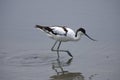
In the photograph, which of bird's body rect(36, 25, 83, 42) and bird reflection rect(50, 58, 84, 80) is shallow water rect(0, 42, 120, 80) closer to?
bird reflection rect(50, 58, 84, 80)

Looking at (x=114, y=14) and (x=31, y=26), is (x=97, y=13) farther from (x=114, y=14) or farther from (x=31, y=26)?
(x=31, y=26)

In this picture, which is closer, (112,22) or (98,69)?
(98,69)

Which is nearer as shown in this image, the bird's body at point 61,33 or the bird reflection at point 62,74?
the bird reflection at point 62,74

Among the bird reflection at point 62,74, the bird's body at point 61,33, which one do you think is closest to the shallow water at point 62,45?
the bird reflection at point 62,74

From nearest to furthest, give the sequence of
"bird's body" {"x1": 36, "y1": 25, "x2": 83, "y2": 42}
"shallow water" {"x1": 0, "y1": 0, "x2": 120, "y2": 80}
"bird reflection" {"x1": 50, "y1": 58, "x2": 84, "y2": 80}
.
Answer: "bird reflection" {"x1": 50, "y1": 58, "x2": 84, "y2": 80}, "shallow water" {"x1": 0, "y1": 0, "x2": 120, "y2": 80}, "bird's body" {"x1": 36, "y1": 25, "x2": 83, "y2": 42}

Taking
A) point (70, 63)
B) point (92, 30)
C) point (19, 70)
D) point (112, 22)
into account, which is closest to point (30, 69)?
point (19, 70)

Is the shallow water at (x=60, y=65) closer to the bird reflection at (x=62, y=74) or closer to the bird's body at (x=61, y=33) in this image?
the bird reflection at (x=62, y=74)

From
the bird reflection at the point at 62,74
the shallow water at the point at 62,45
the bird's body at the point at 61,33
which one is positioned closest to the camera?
the bird reflection at the point at 62,74

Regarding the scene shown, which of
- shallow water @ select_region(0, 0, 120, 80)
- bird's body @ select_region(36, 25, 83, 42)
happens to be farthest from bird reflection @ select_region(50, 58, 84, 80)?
bird's body @ select_region(36, 25, 83, 42)

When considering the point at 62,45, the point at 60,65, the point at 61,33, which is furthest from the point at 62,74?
the point at 62,45

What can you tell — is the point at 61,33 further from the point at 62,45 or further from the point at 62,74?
the point at 62,74

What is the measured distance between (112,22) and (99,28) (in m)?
0.64

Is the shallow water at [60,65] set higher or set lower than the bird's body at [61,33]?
lower

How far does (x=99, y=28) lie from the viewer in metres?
12.8
